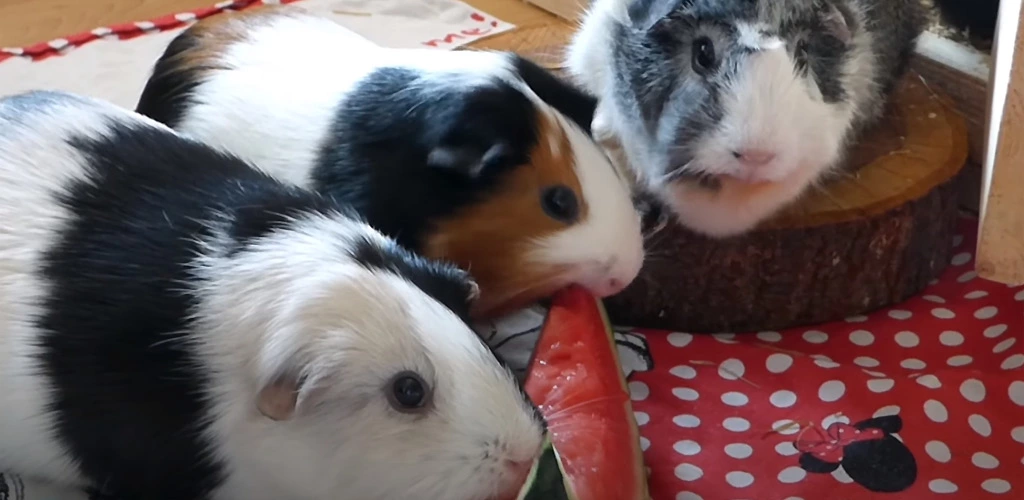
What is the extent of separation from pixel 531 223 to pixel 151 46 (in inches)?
56.3

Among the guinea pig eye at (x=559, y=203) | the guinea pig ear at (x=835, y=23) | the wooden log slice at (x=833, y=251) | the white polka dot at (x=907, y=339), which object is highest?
the guinea pig ear at (x=835, y=23)

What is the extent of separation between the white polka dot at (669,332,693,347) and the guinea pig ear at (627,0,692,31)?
1.38ft

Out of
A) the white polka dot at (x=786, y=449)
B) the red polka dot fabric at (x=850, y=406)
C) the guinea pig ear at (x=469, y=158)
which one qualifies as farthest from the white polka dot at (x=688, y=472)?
the guinea pig ear at (x=469, y=158)

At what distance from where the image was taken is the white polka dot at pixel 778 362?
1.30 m

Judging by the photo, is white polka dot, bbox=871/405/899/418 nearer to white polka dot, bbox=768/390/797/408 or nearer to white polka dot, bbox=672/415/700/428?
white polka dot, bbox=768/390/797/408

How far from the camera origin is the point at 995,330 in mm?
1366

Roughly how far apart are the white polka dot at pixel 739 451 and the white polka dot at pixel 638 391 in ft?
0.44

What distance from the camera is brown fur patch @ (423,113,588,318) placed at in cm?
102

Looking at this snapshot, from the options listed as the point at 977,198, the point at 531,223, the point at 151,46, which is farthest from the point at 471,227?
the point at 151,46

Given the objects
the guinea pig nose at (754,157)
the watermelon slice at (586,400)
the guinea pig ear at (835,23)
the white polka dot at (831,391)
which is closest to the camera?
the watermelon slice at (586,400)

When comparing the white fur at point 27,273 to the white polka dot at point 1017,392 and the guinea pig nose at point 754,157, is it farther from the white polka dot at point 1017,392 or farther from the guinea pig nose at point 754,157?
the white polka dot at point 1017,392

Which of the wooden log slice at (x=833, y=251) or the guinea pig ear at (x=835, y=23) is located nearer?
the guinea pig ear at (x=835, y=23)

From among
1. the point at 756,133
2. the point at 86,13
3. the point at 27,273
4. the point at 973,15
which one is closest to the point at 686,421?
the point at 756,133

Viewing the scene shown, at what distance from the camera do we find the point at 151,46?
2.13 meters
